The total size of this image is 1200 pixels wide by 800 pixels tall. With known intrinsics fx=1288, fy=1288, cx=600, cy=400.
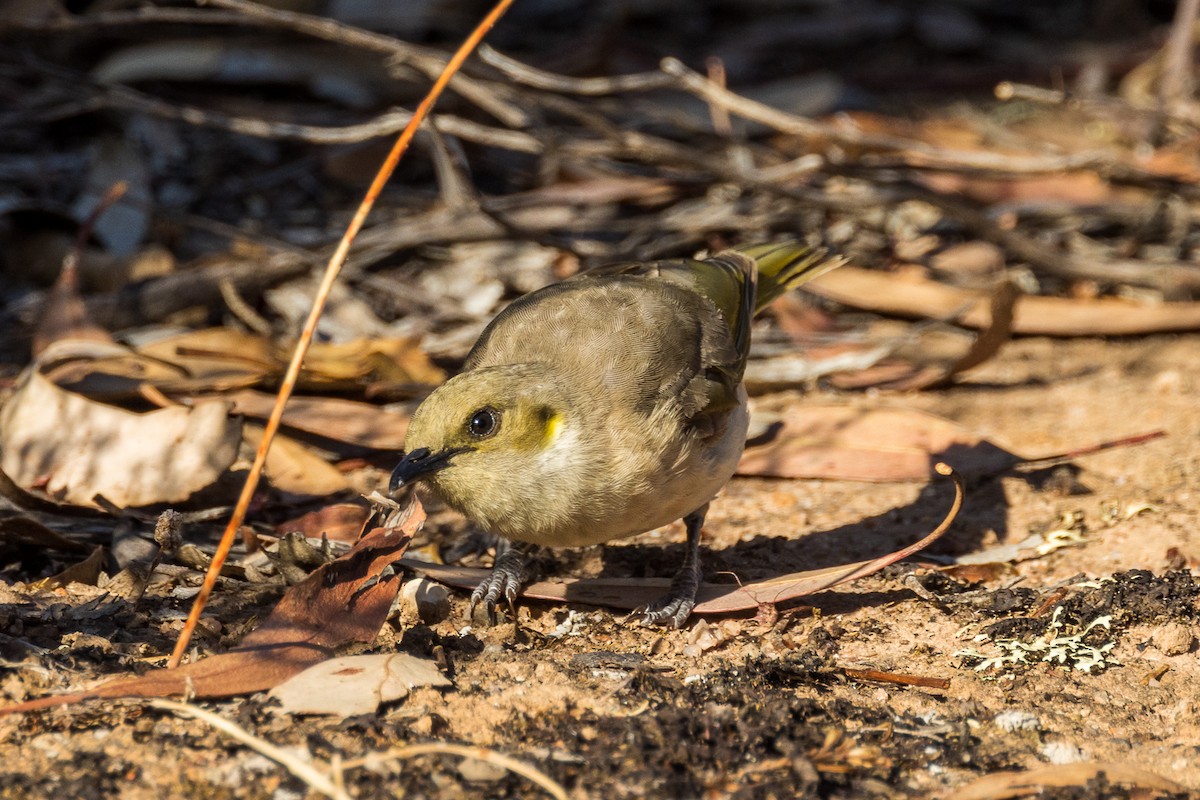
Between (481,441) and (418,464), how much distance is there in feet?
0.75

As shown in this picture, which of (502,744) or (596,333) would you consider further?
(596,333)

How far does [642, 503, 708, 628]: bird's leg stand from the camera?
4.26 m

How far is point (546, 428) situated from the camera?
163 inches

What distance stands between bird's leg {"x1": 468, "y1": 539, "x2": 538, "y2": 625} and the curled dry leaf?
3.48 ft

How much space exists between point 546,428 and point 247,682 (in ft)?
4.02

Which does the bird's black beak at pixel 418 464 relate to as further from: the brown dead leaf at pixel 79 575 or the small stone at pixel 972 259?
the small stone at pixel 972 259

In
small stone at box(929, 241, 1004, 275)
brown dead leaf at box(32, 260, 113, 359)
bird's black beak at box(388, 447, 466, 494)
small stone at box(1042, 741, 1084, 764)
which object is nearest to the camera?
small stone at box(1042, 741, 1084, 764)

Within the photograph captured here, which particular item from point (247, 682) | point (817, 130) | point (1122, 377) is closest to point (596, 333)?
point (247, 682)

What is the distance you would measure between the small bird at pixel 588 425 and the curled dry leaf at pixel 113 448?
1073 millimetres

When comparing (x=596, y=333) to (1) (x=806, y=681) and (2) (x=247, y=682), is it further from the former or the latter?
(2) (x=247, y=682)

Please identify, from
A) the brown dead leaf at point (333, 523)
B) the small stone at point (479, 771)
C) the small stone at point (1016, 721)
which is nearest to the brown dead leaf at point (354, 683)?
the small stone at point (479, 771)

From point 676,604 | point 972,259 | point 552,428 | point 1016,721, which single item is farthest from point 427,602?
point 972,259

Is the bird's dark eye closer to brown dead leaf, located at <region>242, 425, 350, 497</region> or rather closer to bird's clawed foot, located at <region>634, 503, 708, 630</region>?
bird's clawed foot, located at <region>634, 503, 708, 630</region>

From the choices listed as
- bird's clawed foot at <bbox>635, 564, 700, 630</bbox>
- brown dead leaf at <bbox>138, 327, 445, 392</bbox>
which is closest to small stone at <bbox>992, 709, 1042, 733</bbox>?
bird's clawed foot at <bbox>635, 564, 700, 630</bbox>
